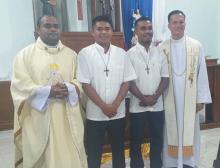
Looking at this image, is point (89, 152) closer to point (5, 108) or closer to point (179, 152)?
point (179, 152)

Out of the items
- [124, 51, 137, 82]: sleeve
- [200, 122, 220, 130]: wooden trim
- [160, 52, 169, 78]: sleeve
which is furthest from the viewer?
[200, 122, 220, 130]: wooden trim

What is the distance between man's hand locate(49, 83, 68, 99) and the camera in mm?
2436

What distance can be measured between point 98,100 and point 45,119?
18.3 inches

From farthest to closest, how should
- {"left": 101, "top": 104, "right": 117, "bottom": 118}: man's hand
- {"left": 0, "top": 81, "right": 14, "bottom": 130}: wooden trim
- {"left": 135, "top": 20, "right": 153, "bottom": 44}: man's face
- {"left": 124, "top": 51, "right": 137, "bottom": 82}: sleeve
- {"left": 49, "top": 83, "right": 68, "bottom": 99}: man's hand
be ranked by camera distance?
1. {"left": 0, "top": 81, "right": 14, "bottom": 130}: wooden trim
2. {"left": 135, "top": 20, "right": 153, "bottom": 44}: man's face
3. {"left": 124, "top": 51, "right": 137, "bottom": 82}: sleeve
4. {"left": 101, "top": 104, "right": 117, "bottom": 118}: man's hand
5. {"left": 49, "top": 83, "right": 68, "bottom": 99}: man's hand

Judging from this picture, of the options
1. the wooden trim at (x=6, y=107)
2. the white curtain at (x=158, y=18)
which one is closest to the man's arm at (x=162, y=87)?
the white curtain at (x=158, y=18)

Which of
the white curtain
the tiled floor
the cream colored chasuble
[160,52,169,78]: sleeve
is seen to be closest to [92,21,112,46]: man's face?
the cream colored chasuble

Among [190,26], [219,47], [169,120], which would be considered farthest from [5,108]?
[219,47]

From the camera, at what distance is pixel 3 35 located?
4.73 meters

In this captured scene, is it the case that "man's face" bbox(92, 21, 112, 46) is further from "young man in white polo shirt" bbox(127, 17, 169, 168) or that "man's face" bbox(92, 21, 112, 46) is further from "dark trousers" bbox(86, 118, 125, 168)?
"dark trousers" bbox(86, 118, 125, 168)

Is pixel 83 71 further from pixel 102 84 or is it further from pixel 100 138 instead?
pixel 100 138

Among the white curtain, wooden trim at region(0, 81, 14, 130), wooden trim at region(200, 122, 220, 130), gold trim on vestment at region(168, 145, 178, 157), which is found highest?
the white curtain

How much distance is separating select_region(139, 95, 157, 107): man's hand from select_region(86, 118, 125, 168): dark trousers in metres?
0.25

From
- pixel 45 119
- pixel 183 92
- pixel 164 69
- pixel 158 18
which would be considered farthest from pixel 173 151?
pixel 158 18

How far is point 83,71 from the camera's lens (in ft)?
8.48
